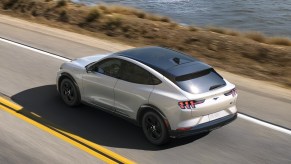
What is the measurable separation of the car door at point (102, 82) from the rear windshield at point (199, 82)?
5.10 feet

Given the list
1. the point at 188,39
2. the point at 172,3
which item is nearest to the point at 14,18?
Result: the point at 188,39

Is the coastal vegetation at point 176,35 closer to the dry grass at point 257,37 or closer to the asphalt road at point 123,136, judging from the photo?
the dry grass at point 257,37

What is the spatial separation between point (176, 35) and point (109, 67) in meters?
8.61

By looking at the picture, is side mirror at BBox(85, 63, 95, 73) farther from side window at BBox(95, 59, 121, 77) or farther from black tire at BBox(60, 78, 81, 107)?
black tire at BBox(60, 78, 81, 107)

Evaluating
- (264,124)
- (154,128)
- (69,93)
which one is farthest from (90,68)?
(264,124)

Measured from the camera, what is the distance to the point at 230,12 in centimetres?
3428

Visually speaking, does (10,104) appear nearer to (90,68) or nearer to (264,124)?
(90,68)

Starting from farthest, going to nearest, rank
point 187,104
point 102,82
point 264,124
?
point 264,124
point 102,82
point 187,104

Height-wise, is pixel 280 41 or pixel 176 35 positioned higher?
pixel 280 41

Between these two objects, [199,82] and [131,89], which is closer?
[199,82]

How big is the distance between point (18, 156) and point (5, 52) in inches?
311

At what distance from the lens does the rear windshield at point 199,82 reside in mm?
8570

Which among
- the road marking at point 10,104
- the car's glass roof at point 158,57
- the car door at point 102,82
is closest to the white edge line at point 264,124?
the car's glass roof at point 158,57

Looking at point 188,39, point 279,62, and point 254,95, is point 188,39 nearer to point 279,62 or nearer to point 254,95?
point 279,62
